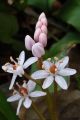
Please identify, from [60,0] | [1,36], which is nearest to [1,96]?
[1,36]

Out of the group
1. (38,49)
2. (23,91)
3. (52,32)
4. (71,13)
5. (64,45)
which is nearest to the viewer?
(38,49)

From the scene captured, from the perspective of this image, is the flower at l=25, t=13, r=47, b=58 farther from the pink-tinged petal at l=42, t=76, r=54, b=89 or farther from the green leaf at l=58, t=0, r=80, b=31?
the green leaf at l=58, t=0, r=80, b=31

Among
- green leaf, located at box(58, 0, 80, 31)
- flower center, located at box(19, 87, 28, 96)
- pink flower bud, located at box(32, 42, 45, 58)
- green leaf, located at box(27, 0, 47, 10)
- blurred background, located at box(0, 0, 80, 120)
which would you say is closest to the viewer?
pink flower bud, located at box(32, 42, 45, 58)

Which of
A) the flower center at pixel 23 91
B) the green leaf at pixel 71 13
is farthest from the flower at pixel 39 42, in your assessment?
the green leaf at pixel 71 13

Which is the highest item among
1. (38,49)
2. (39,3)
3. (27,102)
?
(39,3)

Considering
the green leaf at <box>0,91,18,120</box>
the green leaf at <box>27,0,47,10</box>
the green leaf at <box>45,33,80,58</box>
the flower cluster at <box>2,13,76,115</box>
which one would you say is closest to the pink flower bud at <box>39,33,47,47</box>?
the flower cluster at <box>2,13,76,115</box>

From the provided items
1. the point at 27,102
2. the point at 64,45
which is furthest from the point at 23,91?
the point at 64,45

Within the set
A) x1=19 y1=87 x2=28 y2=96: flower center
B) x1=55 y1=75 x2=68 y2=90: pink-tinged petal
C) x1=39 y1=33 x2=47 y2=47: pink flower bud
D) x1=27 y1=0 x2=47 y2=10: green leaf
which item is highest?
x1=27 y1=0 x2=47 y2=10: green leaf

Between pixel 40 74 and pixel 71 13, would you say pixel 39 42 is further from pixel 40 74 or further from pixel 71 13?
pixel 71 13
